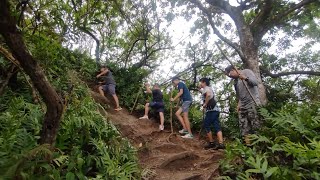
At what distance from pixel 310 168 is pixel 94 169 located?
9.84ft

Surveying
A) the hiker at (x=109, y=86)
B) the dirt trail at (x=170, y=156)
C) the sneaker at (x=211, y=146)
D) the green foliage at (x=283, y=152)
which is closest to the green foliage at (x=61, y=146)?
the dirt trail at (x=170, y=156)

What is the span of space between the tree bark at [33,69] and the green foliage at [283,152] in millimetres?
2406

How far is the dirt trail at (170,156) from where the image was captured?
4918mm

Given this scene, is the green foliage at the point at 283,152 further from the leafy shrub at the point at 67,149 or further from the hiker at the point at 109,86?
the hiker at the point at 109,86

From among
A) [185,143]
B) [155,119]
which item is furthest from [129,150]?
[155,119]

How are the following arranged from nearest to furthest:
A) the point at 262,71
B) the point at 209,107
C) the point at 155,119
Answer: the point at 209,107 < the point at 155,119 < the point at 262,71

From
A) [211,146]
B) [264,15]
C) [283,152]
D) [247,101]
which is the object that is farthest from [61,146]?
[264,15]

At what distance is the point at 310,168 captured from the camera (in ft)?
11.1

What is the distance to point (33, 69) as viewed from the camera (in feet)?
9.06

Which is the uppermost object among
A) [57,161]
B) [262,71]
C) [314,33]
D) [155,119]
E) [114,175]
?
[314,33]

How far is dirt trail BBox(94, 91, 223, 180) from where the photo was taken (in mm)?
4918

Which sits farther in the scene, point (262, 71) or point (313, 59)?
point (313, 59)

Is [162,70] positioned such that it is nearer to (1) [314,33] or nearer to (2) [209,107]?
(1) [314,33]

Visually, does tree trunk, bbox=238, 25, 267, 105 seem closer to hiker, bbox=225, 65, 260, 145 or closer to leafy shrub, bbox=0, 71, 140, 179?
hiker, bbox=225, 65, 260, 145
